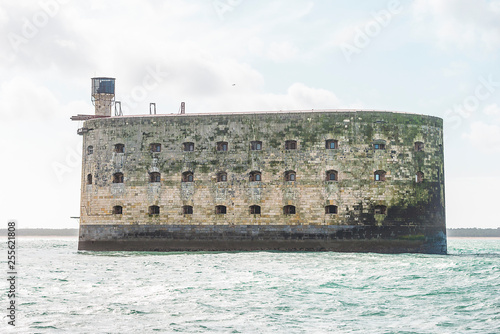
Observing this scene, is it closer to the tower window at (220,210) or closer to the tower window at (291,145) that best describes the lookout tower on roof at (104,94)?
the tower window at (220,210)

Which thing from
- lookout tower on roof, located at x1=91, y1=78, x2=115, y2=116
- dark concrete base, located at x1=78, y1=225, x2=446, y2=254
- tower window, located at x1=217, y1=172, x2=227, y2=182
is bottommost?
dark concrete base, located at x1=78, y1=225, x2=446, y2=254

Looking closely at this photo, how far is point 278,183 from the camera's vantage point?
99.2ft

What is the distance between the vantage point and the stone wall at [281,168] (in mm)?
29906

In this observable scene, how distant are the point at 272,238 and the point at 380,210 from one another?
463 centimetres

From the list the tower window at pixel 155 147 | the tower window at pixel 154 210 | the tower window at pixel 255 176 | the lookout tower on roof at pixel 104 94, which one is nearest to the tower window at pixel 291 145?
the tower window at pixel 255 176

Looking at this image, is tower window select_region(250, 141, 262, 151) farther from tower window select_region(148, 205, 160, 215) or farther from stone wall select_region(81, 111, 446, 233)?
tower window select_region(148, 205, 160, 215)

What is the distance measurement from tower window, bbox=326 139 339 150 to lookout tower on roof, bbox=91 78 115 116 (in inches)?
456

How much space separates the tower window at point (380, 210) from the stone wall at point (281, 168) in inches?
1.6

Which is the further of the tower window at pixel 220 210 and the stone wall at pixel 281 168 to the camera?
the tower window at pixel 220 210

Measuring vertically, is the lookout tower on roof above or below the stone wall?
above

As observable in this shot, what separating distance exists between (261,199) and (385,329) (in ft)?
59.4

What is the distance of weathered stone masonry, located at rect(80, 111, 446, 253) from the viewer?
29875 millimetres

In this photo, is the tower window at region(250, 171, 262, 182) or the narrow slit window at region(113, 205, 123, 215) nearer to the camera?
the tower window at region(250, 171, 262, 182)

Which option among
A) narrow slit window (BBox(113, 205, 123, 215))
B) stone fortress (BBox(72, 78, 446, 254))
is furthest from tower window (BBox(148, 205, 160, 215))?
narrow slit window (BBox(113, 205, 123, 215))
